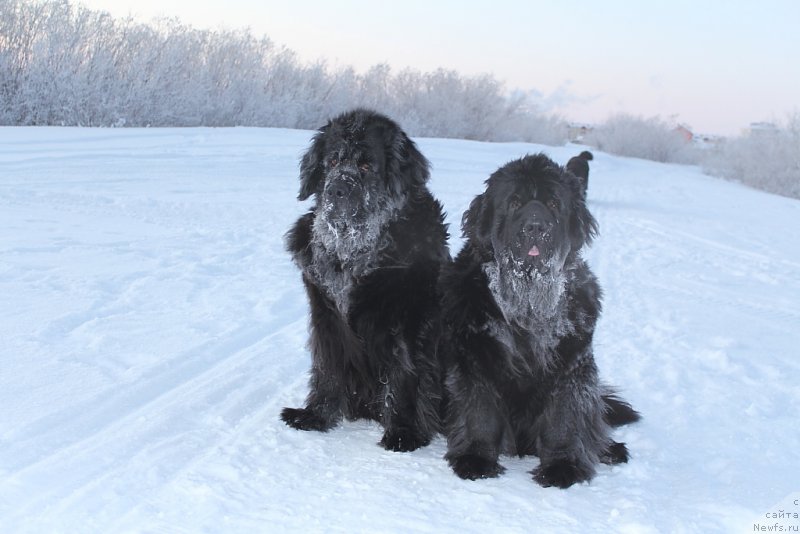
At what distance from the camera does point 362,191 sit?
13.4 ft

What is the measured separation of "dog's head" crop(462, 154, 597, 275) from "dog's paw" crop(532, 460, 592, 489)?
962mm

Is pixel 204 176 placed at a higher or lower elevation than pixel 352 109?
lower

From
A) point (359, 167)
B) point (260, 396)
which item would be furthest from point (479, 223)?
point (260, 396)

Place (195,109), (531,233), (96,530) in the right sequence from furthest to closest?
(195,109)
(531,233)
(96,530)

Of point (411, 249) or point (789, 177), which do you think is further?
point (789, 177)

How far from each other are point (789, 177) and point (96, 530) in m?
37.4

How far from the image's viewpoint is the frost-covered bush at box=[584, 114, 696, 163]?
5488cm

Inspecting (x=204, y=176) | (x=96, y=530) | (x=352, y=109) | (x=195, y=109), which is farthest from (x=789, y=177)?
(x=96, y=530)

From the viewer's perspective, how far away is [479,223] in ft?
12.6

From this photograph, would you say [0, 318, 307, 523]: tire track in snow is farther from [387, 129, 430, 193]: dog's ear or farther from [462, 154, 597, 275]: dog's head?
[462, 154, 597, 275]: dog's head

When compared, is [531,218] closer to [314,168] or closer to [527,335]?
[527,335]

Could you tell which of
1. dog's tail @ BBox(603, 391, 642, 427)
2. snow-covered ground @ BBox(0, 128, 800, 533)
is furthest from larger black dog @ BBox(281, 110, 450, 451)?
dog's tail @ BBox(603, 391, 642, 427)

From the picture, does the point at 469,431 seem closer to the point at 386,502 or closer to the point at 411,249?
the point at 386,502

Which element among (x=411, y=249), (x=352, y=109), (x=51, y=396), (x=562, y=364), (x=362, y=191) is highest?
(x=352, y=109)
